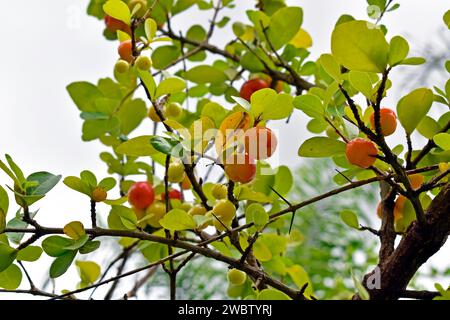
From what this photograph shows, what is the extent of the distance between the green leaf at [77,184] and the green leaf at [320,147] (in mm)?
162

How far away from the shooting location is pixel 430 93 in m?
0.48

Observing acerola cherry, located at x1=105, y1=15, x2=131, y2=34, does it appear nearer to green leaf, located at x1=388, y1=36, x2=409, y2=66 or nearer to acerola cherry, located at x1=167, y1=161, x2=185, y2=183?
acerola cherry, located at x1=167, y1=161, x2=185, y2=183

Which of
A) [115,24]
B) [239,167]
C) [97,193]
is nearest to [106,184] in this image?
[97,193]

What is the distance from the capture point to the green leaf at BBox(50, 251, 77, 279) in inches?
19.1

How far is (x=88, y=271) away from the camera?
696 mm

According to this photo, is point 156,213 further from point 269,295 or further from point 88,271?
point 269,295

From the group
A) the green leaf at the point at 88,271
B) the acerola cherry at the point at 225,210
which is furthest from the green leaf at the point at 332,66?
the green leaf at the point at 88,271

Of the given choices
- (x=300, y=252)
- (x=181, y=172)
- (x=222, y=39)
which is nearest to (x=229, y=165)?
(x=181, y=172)

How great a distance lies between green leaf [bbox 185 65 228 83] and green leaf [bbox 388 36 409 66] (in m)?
0.38

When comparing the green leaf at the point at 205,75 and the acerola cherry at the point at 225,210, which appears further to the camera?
the green leaf at the point at 205,75

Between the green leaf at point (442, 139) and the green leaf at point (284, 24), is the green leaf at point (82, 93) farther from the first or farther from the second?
the green leaf at point (442, 139)

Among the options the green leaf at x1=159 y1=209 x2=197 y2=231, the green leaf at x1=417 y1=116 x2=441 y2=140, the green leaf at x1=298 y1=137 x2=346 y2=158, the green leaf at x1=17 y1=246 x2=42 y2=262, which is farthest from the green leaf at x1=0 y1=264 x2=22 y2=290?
the green leaf at x1=417 y1=116 x2=441 y2=140

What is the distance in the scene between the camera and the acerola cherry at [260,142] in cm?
46
